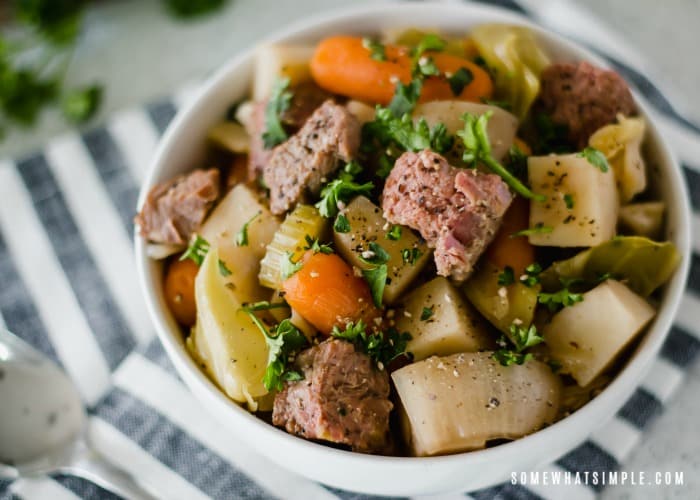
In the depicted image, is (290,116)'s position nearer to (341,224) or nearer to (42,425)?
(341,224)

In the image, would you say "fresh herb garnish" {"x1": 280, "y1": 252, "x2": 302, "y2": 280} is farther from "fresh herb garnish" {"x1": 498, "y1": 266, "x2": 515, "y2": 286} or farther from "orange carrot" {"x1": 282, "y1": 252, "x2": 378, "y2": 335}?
"fresh herb garnish" {"x1": 498, "y1": 266, "x2": 515, "y2": 286}

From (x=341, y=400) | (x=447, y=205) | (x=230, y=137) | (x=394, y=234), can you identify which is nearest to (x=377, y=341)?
(x=341, y=400)

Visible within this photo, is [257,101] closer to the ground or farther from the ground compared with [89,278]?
farther from the ground

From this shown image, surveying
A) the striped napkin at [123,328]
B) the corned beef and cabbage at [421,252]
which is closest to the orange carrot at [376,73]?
the corned beef and cabbage at [421,252]

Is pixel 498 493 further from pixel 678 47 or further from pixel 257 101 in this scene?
pixel 678 47

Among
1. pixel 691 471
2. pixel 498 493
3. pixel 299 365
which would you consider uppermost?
pixel 299 365

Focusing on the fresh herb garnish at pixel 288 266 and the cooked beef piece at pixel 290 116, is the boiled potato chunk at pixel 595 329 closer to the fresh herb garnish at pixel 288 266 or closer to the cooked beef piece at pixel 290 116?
the fresh herb garnish at pixel 288 266

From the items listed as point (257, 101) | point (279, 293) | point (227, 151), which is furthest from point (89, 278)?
point (279, 293)
